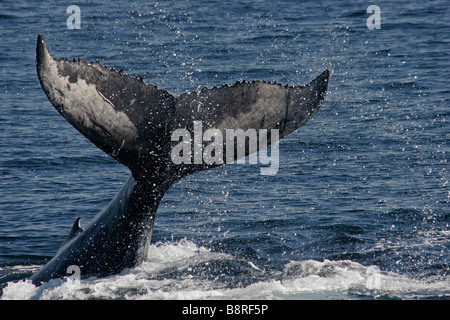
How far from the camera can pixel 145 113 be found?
6.85m

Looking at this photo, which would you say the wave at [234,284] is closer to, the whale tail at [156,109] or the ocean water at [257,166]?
the ocean water at [257,166]

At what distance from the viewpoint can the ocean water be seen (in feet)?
27.5

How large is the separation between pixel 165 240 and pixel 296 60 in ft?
36.3

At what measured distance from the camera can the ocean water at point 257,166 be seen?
8375 millimetres

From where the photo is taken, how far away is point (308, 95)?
6.63 m

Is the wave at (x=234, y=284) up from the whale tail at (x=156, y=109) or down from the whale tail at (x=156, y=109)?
down

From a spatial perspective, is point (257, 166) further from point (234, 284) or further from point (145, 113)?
point (145, 113)

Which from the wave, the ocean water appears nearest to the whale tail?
the wave

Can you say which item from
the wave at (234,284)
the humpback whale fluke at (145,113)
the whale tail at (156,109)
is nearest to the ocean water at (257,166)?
the wave at (234,284)

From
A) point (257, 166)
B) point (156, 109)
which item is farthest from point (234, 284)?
point (257, 166)

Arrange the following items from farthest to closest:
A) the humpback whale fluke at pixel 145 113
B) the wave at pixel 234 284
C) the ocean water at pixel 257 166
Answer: the ocean water at pixel 257 166 < the wave at pixel 234 284 < the humpback whale fluke at pixel 145 113

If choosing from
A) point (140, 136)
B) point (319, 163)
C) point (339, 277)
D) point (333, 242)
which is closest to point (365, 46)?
point (319, 163)
